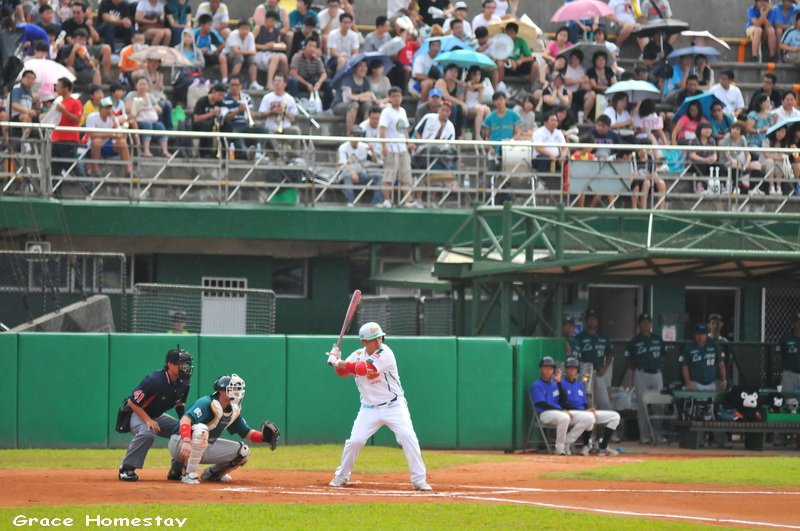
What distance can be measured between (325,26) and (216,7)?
216 cm

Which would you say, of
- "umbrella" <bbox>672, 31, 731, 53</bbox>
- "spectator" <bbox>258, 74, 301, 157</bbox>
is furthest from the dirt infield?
"umbrella" <bbox>672, 31, 731, 53</bbox>

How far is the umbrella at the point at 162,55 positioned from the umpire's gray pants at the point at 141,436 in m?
11.2

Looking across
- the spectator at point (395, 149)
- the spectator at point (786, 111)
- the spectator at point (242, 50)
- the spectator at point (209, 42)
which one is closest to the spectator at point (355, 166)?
the spectator at point (395, 149)

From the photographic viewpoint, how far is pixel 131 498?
45.0 feet

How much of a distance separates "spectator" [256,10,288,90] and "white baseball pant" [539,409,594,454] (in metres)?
8.99

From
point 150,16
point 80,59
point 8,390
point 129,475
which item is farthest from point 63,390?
point 150,16

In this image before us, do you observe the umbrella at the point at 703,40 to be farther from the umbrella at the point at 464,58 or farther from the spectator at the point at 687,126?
the umbrella at the point at 464,58

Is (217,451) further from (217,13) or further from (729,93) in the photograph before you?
(729,93)

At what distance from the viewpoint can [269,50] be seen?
27594 mm

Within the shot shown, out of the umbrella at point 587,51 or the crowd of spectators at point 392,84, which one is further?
the umbrella at point 587,51

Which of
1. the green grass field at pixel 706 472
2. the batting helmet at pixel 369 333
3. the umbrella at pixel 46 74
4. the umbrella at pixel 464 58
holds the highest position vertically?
the umbrella at pixel 464 58

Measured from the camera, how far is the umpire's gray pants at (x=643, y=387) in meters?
23.8

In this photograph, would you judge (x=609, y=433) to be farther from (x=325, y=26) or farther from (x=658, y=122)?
(x=325, y=26)

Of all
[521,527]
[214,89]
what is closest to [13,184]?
[214,89]
